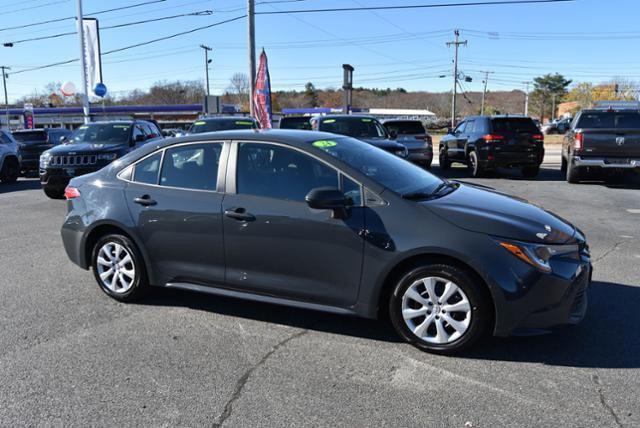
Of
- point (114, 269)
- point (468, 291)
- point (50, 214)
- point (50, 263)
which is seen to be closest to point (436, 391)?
point (468, 291)

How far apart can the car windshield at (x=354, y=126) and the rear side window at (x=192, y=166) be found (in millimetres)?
9118

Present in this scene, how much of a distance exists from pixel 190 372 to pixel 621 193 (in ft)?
37.8

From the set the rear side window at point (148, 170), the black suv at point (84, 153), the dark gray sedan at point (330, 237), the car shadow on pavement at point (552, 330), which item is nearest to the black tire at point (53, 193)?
the black suv at point (84, 153)

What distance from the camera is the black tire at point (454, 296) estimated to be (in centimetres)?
374

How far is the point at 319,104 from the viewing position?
134 m

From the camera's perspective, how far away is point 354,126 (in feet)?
45.7

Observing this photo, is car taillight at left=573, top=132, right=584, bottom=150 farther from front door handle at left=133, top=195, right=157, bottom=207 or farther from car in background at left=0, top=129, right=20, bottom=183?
car in background at left=0, top=129, right=20, bottom=183

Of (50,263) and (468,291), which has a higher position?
(468,291)

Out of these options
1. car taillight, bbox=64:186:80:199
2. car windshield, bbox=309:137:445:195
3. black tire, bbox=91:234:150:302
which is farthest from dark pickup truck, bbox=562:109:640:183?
car taillight, bbox=64:186:80:199

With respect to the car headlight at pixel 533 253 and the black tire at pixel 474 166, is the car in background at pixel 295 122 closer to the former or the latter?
the black tire at pixel 474 166

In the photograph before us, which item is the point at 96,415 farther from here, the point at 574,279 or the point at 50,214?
the point at 50,214

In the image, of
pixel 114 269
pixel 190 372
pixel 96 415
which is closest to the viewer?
pixel 96 415

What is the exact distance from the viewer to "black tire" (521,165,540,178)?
49.6 feet

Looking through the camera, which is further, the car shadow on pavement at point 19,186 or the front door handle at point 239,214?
the car shadow on pavement at point 19,186
